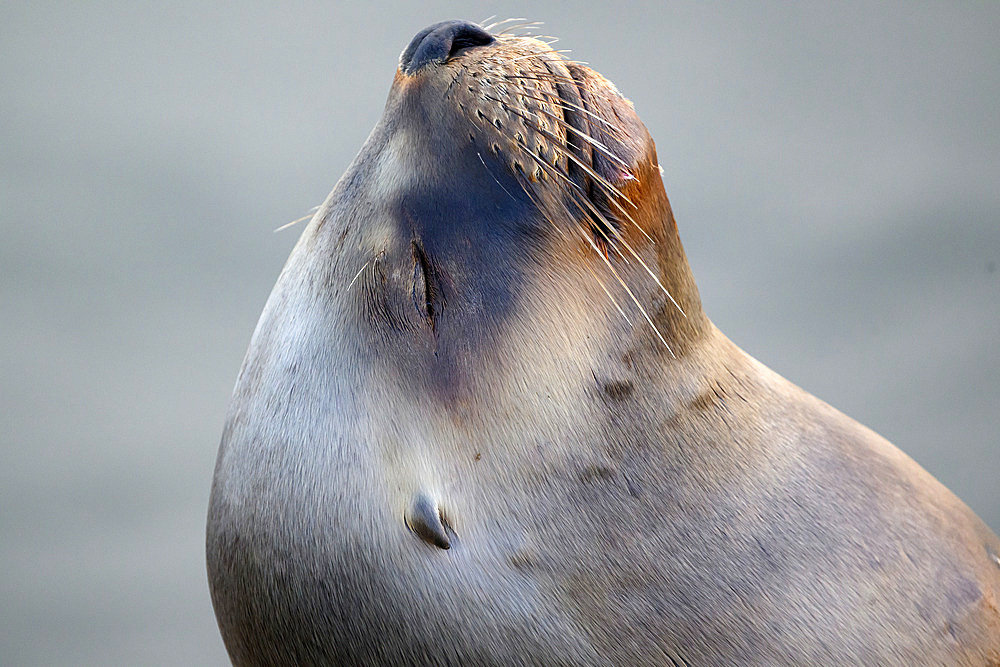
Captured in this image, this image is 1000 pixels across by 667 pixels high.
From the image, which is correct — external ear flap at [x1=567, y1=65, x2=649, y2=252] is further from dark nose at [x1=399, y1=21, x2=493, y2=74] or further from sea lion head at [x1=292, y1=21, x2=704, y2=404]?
dark nose at [x1=399, y1=21, x2=493, y2=74]

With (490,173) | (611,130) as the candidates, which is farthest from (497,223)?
(611,130)

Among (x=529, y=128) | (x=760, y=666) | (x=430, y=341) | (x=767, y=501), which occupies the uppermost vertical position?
(x=529, y=128)

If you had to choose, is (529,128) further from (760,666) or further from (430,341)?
(760,666)

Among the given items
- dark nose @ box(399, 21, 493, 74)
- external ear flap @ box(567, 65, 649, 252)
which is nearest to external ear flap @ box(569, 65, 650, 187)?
external ear flap @ box(567, 65, 649, 252)

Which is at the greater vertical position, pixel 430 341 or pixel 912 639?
pixel 430 341

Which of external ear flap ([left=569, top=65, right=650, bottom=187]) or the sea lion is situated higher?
A: external ear flap ([left=569, top=65, right=650, bottom=187])

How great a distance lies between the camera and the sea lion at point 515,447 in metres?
1.00

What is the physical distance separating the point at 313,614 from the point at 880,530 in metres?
0.62

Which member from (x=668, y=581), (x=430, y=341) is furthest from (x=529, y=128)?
(x=668, y=581)

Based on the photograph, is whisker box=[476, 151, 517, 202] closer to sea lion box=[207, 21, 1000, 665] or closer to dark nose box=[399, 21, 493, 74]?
sea lion box=[207, 21, 1000, 665]

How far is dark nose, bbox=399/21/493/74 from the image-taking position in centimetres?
108

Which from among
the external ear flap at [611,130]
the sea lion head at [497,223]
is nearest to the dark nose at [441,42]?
the sea lion head at [497,223]

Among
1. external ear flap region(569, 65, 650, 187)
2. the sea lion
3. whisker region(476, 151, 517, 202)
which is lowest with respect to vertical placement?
the sea lion

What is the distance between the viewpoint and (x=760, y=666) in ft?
3.41
